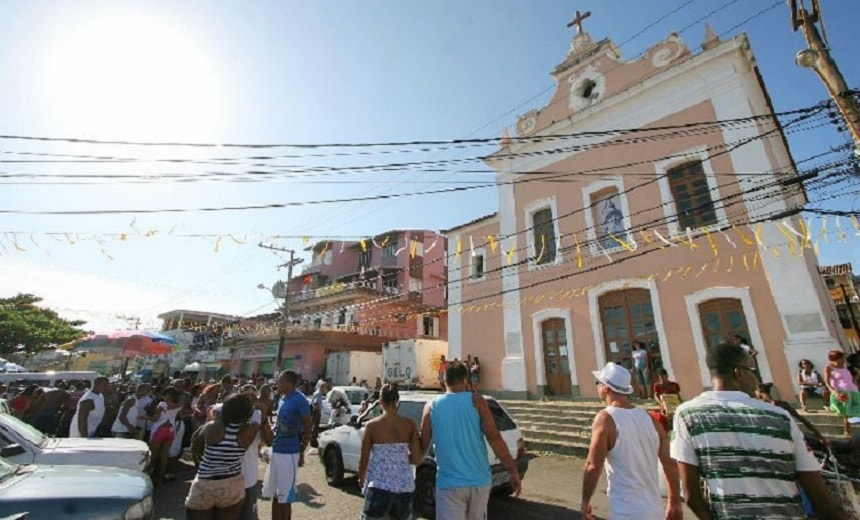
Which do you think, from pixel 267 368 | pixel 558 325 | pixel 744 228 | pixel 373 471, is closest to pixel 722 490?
pixel 373 471

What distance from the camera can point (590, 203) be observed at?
48.1ft

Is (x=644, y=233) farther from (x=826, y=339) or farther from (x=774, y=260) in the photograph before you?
(x=826, y=339)

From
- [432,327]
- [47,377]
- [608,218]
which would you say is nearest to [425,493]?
[608,218]

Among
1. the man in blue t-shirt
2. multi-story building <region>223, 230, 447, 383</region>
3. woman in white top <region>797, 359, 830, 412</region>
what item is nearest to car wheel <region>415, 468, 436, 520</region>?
the man in blue t-shirt

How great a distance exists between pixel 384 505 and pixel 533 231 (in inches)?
534

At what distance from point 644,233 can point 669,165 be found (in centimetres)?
229

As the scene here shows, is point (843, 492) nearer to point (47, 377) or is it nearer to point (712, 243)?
point (712, 243)

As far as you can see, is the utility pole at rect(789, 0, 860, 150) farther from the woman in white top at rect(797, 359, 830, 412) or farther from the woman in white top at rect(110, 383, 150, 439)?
the woman in white top at rect(110, 383, 150, 439)

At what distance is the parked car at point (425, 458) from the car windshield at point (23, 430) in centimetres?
402

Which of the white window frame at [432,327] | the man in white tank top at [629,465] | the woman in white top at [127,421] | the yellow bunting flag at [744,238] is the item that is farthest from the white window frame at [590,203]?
the white window frame at [432,327]

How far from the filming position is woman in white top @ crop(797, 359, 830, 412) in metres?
9.42

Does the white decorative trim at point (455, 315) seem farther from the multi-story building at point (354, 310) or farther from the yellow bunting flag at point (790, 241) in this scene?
the yellow bunting flag at point (790, 241)

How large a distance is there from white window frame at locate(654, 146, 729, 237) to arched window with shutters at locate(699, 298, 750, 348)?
205cm

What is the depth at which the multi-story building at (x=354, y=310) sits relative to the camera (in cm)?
2761
